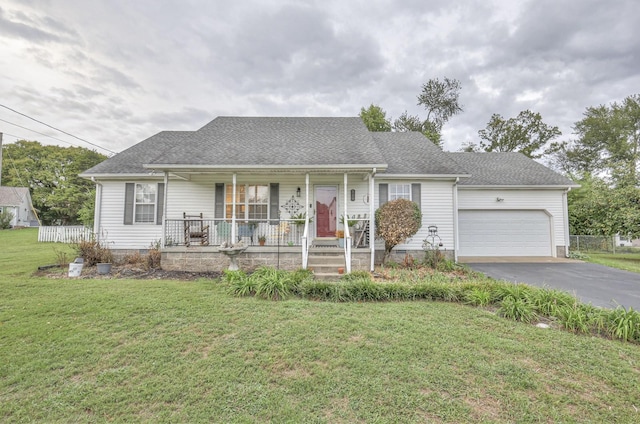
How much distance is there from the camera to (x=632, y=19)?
35.8 ft

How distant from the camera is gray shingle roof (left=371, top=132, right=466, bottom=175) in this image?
986 cm

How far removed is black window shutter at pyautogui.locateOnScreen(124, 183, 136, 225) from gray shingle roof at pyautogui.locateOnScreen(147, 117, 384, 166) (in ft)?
8.65

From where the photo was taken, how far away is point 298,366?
302cm

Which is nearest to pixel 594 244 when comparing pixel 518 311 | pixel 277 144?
pixel 518 311

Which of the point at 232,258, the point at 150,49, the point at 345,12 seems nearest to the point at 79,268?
the point at 232,258

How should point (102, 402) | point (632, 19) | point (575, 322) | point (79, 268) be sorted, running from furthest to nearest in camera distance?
point (632, 19) < point (79, 268) < point (575, 322) < point (102, 402)

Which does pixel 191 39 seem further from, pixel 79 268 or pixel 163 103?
pixel 79 268

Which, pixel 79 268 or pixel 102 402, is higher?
pixel 79 268

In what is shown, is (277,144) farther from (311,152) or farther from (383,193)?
(383,193)

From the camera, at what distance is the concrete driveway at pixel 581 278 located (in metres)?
5.79

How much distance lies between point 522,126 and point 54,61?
3060 centimetres

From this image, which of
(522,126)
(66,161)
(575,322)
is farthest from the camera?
(66,161)

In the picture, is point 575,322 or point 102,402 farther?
point 575,322

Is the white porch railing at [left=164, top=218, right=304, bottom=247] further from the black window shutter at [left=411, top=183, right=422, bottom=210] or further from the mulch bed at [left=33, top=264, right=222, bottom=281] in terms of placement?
the black window shutter at [left=411, top=183, right=422, bottom=210]
